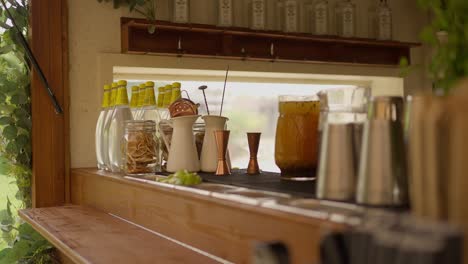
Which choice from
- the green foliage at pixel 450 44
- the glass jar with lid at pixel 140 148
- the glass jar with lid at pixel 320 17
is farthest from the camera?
the glass jar with lid at pixel 320 17

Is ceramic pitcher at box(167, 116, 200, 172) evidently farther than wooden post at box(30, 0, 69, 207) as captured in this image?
No

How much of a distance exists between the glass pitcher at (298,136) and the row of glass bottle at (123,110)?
786mm

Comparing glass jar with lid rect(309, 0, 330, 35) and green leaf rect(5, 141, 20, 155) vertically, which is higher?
glass jar with lid rect(309, 0, 330, 35)

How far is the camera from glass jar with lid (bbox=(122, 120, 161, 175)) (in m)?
2.00

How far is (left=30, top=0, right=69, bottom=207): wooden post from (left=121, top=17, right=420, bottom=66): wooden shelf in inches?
13.0

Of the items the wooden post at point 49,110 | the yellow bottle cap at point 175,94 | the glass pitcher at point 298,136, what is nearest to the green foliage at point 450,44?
the glass pitcher at point 298,136

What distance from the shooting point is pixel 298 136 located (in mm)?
1475

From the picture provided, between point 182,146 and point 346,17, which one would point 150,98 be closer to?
point 182,146

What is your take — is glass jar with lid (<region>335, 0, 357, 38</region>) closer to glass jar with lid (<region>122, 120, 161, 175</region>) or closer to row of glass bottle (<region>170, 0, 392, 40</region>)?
row of glass bottle (<region>170, 0, 392, 40</region>)

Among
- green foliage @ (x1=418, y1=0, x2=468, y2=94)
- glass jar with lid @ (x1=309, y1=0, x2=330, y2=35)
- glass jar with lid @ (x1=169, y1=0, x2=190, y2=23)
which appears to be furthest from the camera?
glass jar with lid @ (x1=309, y1=0, x2=330, y2=35)

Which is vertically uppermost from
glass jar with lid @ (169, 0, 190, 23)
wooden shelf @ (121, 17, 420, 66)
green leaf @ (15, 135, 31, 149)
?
glass jar with lid @ (169, 0, 190, 23)

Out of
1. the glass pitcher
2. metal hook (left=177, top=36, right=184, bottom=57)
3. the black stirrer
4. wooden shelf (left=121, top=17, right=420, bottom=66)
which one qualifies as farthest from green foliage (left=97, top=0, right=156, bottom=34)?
the glass pitcher

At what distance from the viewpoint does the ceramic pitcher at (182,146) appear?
1913mm

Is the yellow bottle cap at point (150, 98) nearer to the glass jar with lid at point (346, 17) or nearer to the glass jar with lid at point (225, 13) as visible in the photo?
the glass jar with lid at point (225, 13)
